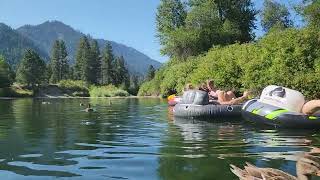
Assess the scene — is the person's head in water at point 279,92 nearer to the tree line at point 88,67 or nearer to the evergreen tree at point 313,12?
the evergreen tree at point 313,12

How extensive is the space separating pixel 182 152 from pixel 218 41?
50543 mm

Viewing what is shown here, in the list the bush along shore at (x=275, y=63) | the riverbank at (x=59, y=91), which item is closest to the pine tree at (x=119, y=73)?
the riverbank at (x=59, y=91)

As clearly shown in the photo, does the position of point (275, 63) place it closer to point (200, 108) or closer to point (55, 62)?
point (200, 108)

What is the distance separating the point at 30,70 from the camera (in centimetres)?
11031

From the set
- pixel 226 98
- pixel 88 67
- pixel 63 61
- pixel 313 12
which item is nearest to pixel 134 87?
pixel 88 67

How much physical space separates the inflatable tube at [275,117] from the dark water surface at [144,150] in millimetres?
441

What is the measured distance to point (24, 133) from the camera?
15.7 metres

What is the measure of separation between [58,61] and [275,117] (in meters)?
130

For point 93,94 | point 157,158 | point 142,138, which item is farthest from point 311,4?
→ point 93,94

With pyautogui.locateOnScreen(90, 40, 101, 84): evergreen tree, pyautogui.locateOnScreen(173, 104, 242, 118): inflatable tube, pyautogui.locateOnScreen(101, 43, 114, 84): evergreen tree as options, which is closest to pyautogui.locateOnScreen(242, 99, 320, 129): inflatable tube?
pyautogui.locateOnScreen(173, 104, 242, 118): inflatable tube

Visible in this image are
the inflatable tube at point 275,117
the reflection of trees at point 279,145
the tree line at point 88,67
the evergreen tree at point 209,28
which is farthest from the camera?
the tree line at point 88,67

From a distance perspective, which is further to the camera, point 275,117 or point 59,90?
point 59,90

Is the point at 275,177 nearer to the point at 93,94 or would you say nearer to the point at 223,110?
the point at 223,110

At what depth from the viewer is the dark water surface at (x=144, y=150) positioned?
29.3 feet
